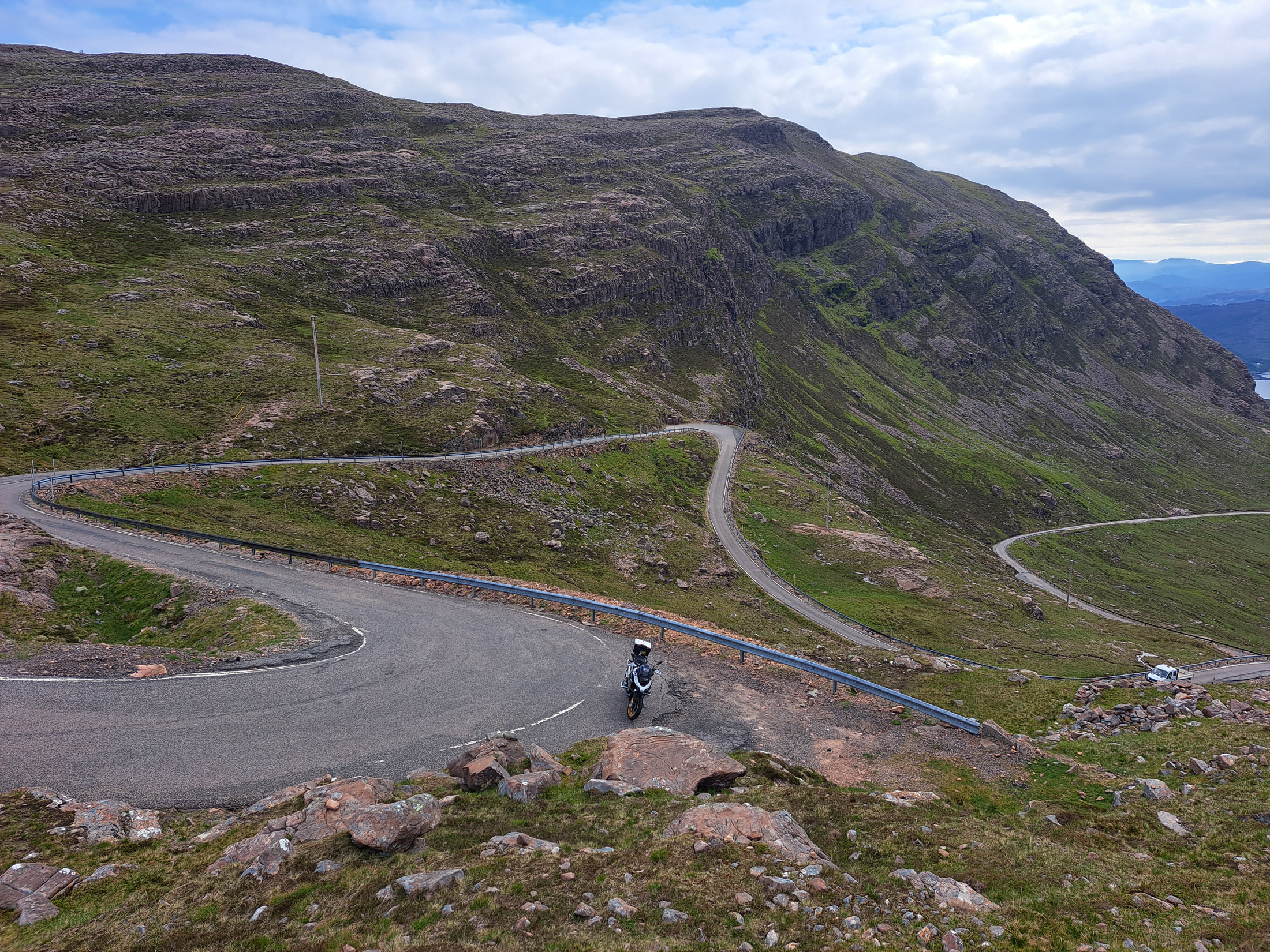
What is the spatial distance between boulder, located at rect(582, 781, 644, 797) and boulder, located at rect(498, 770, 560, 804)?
36.7 inches

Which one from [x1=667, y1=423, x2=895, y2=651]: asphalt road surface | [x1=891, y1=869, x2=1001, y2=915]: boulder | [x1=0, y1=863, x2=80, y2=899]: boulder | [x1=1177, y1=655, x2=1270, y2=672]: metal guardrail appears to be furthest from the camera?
[x1=1177, y1=655, x2=1270, y2=672]: metal guardrail

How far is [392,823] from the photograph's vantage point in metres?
11.6

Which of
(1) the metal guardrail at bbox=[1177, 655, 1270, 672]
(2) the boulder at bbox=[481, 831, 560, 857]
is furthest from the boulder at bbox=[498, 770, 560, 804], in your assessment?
(1) the metal guardrail at bbox=[1177, 655, 1270, 672]

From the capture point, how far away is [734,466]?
4190 inches

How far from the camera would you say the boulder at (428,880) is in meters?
9.94

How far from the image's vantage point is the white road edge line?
17078 mm

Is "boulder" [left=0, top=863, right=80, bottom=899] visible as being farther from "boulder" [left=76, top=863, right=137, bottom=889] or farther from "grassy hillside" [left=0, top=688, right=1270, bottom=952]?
"grassy hillside" [left=0, top=688, right=1270, bottom=952]

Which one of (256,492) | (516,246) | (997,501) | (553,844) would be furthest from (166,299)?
(997,501)

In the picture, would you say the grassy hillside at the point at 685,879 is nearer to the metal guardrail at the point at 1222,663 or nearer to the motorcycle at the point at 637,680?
the motorcycle at the point at 637,680

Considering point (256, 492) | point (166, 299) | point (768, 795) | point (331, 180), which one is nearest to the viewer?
point (768, 795)

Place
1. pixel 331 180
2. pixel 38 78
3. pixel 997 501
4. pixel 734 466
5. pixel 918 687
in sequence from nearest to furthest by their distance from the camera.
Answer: pixel 918 687
pixel 734 466
pixel 331 180
pixel 38 78
pixel 997 501

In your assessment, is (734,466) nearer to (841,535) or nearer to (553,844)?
(841,535)

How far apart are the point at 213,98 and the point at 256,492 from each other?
17937cm

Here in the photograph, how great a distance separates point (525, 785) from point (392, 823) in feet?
10.8
